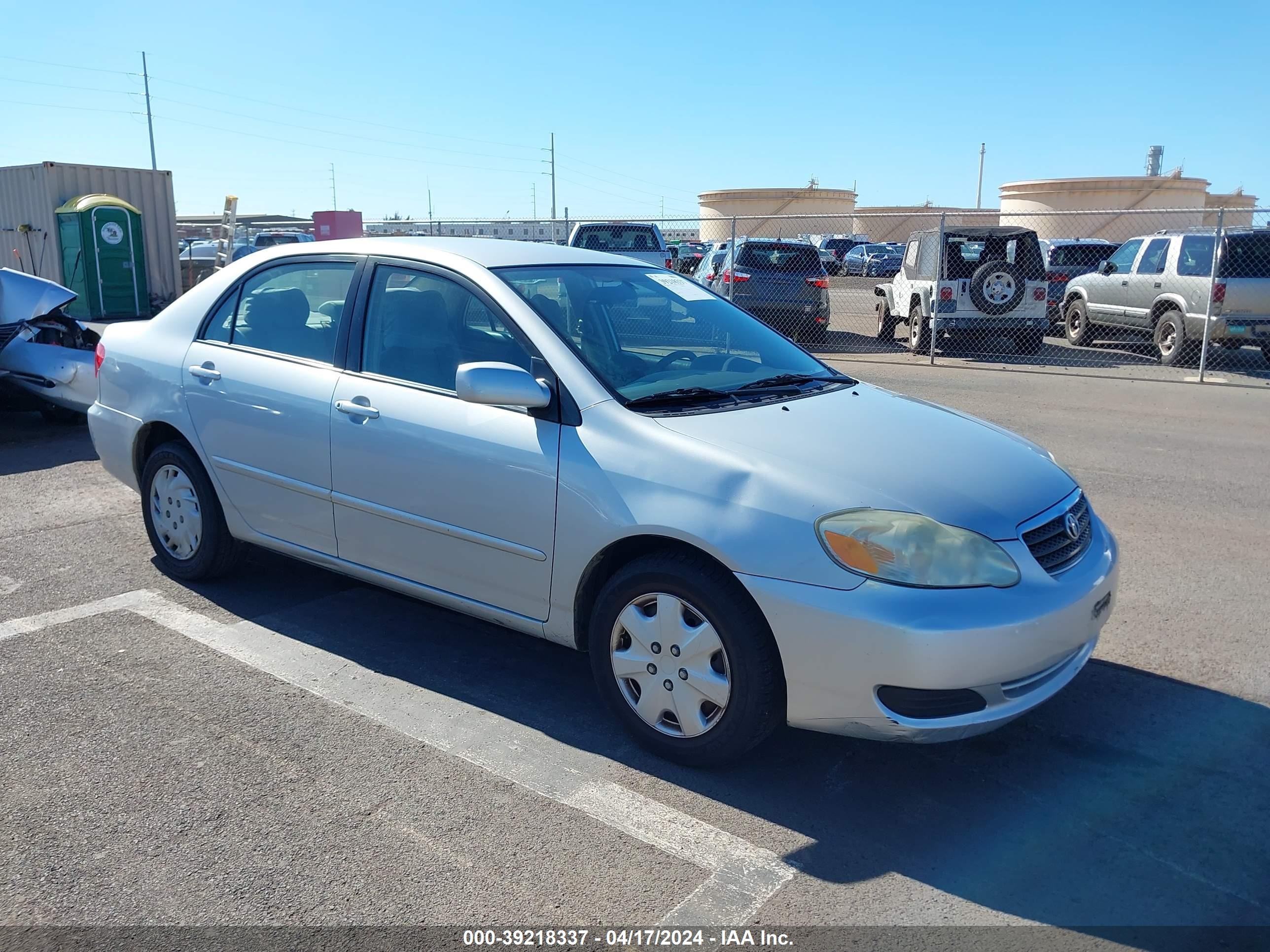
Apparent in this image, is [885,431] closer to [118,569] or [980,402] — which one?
[118,569]

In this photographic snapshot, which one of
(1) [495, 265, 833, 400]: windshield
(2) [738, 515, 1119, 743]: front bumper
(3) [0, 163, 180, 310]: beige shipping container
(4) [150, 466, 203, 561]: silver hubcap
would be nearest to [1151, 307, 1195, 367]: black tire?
(1) [495, 265, 833, 400]: windshield

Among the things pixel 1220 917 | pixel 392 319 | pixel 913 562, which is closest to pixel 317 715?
pixel 392 319

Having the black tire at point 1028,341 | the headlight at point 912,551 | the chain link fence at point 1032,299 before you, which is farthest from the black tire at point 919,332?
the headlight at point 912,551

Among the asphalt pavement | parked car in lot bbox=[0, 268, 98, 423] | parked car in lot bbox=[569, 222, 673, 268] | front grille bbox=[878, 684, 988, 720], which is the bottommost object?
the asphalt pavement

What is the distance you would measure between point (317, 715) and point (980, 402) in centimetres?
938

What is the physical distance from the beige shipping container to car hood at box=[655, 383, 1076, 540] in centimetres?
1665

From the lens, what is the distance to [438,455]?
3922mm

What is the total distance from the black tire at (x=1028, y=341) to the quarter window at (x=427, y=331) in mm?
13274

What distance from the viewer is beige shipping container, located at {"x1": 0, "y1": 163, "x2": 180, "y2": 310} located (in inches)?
673

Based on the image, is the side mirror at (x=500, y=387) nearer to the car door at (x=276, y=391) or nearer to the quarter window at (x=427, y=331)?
the quarter window at (x=427, y=331)

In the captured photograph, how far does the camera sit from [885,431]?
12.4ft

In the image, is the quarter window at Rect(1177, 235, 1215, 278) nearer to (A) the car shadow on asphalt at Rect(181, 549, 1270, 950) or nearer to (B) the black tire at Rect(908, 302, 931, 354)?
(B) the black tire at Rect(908, 302, 931, 354)

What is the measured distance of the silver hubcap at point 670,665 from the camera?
3.34 meters

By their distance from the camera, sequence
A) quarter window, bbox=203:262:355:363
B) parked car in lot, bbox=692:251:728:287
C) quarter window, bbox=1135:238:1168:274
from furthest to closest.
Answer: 1. parked car in lot, bbox=692:251:728:287
2. quarter window, bbox=1135:238:1168:274
3. quarter window, bbox=203:262:355:363
